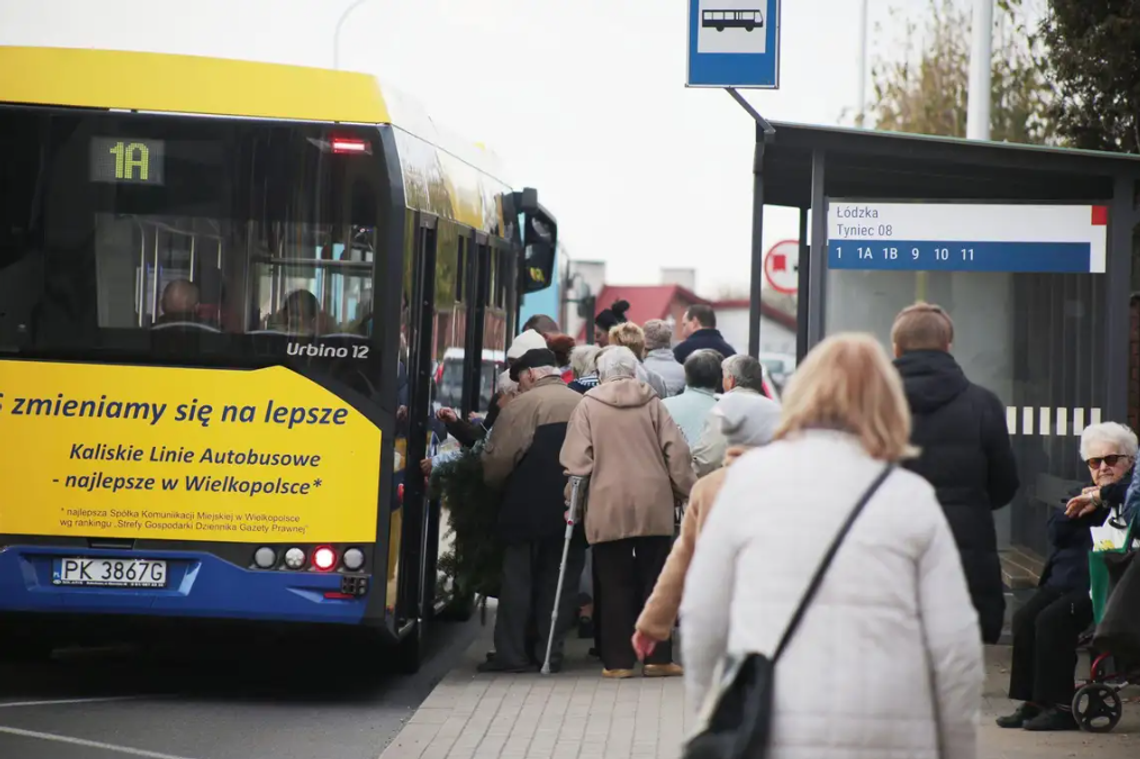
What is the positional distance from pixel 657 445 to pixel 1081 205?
9.21ft

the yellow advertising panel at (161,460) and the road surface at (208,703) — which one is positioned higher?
the yellow advertising panel at (161,460)

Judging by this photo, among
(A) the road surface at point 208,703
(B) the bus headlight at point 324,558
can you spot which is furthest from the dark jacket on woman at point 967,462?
(B) the bus headlight at point 324,558

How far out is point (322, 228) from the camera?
9.56m

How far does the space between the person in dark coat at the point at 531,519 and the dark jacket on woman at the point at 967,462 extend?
413cm

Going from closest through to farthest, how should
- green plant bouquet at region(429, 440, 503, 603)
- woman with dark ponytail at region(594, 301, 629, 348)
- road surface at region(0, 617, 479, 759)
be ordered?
road surface at region(0, 617, 479, 759) → green plant bouquet at region(429, 440, 503, 603) → woman with dark ponytail at region(594, 301, 629, 348)

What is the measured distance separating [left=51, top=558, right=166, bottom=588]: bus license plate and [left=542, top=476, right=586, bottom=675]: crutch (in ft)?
7.86

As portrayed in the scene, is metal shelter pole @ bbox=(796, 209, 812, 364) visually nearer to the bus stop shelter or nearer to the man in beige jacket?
the bus stop shelter

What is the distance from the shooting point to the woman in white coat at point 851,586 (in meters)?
4.23

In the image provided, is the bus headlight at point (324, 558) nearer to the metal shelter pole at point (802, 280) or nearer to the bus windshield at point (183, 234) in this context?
the bus windshield at point (183, 234)

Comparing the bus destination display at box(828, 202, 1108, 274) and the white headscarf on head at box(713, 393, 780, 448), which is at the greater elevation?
the bus destination display at box(828, 202, 1108, 274)

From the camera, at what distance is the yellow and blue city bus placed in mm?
9445

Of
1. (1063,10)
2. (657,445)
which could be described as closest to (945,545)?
(657,445)

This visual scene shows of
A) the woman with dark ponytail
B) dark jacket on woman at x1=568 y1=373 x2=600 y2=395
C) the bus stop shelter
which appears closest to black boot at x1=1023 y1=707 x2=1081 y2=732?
the bus stop shelter

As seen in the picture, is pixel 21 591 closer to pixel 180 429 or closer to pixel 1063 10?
pixel 180 429
